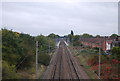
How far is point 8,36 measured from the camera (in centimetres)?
1748

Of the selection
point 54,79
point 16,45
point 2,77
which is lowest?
point 54,79

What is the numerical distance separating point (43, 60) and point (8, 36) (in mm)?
9129

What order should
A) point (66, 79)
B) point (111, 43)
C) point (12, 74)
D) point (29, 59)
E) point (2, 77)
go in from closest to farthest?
point (2, 77) → point (12, 74) → point (66, 79) → point (29, 59) → point (111, 43)

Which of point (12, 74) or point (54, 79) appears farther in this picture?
point (54, 79)

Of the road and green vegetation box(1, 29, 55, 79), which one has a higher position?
green vegetation box(1, 29, 55, 79)

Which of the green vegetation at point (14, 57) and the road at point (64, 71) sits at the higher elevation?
the green vegetation at point (14, 57)

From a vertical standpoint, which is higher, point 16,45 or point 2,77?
point 16,45

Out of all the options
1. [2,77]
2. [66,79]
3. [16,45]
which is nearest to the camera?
[2,77]

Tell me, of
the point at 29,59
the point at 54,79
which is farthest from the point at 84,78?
the point at 29,59

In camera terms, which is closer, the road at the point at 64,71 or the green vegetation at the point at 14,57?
the green vegetation at the point at 14,57

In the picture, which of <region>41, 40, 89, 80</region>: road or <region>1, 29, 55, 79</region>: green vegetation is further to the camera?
<region>41, 40, 89, 80</region>: road

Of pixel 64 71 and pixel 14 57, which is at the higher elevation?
pixel 14 57

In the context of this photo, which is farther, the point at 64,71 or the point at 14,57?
the point at 64,71

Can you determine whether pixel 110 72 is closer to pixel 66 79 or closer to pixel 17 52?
pixel 66 79
